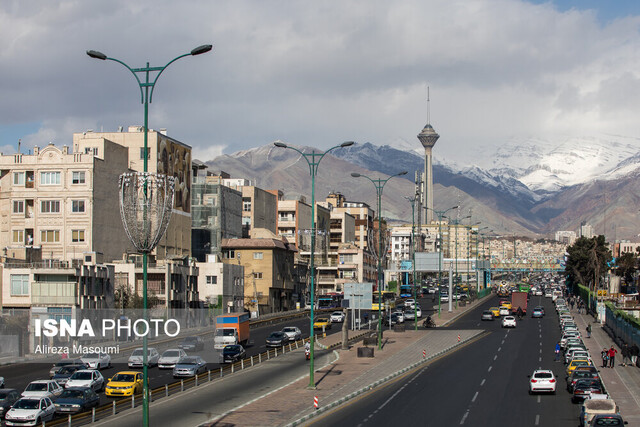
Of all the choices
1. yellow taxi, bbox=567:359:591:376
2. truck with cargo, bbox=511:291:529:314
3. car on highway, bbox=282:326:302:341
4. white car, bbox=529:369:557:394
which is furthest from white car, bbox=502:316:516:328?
white car, bbox=529:369:557:394

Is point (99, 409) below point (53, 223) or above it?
below

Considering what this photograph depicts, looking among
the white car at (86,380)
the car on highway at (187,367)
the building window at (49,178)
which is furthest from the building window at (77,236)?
the white car at (86,380)

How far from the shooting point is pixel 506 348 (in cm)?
7912

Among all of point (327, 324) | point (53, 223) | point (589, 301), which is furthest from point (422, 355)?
point (589, 301)

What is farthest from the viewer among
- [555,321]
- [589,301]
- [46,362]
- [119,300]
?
[589,301]

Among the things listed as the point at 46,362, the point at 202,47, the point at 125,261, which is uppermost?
the point at 202,47

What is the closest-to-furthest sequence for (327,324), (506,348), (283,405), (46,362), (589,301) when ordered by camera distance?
(283,405) < (46,362) < (506,348) < (327,324) < (589,301)

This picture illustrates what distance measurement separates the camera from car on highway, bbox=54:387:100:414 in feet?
138

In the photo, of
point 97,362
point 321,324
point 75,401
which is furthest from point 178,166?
point 75,401

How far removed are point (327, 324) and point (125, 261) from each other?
2399cm

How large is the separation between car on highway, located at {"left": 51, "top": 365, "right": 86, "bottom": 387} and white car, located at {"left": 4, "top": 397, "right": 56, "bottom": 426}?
397 inches

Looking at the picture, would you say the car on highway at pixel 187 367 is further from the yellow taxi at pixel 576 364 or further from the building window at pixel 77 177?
the building window at pixel 77 177

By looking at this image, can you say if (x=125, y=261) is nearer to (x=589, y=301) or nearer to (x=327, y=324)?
(x=327, y=324)

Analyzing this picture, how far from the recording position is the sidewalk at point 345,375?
4172cm
